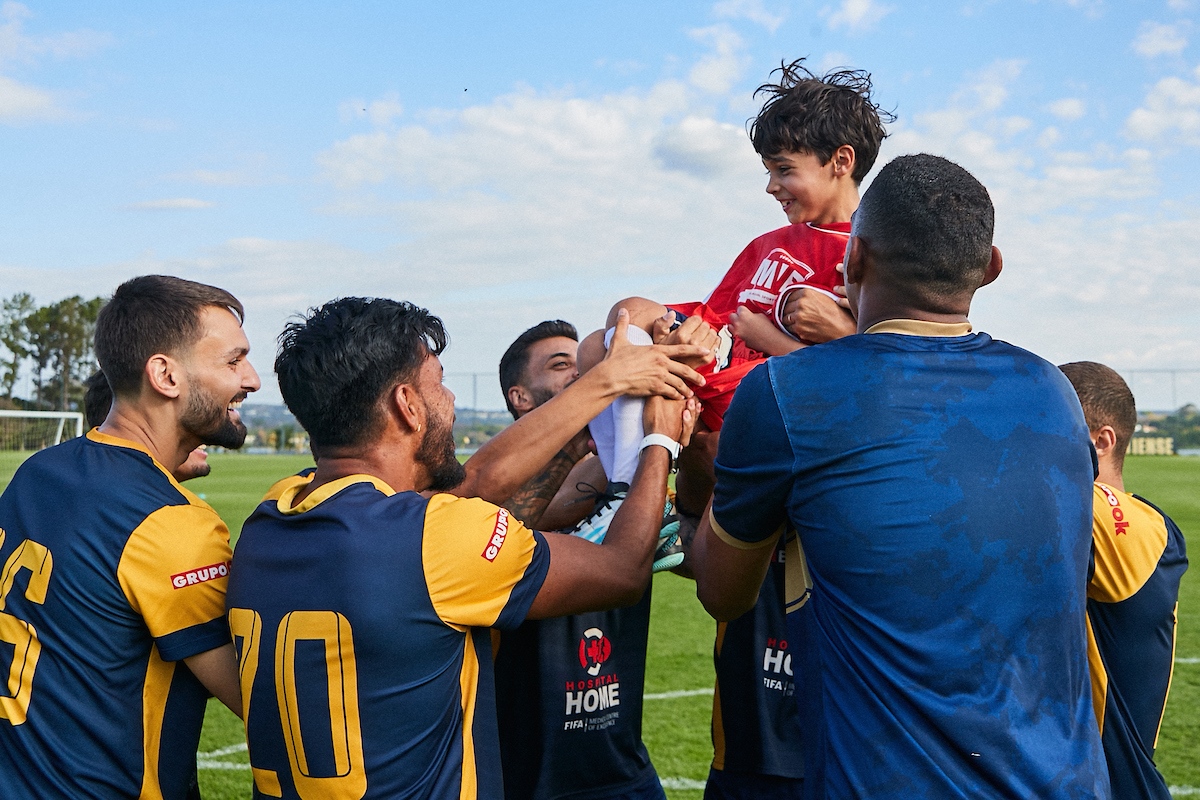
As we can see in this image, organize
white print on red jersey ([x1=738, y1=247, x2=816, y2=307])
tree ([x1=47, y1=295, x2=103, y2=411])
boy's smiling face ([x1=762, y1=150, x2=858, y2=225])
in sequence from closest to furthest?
white print on red jersey ([x1=738, y1=247, x2=816, y2=307]), boy's smiling face ([x1=762, y1=150, x2=858, y2=225]), tree ([x1=47, y1=295, x2=103, y2=411])

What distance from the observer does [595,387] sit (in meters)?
3.01

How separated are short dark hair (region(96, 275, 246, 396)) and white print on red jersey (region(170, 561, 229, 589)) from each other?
2.22 ft

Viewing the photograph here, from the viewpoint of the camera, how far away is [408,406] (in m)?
2.60

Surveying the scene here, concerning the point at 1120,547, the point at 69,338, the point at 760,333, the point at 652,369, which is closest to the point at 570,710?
the point at 652,369

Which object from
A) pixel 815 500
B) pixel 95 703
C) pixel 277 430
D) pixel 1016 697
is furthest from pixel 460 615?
pixel 277 430

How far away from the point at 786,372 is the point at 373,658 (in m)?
1.15

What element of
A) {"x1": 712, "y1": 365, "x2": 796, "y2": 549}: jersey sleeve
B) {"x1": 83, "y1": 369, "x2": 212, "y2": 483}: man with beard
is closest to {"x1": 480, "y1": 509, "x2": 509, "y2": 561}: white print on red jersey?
{"x1": 712, "y1": 365, "x2": 796, "y2": 549}: jersey sleeve

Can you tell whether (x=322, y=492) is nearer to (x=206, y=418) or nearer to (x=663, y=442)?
(x=206, y=418)

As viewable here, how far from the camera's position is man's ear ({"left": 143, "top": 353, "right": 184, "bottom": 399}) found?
290 centimetres

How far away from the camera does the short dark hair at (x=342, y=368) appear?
2521 millimetres

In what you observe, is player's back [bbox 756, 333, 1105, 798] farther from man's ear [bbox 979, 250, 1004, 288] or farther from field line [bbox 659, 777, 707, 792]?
field line [bbox 659, 777, 707, 792]

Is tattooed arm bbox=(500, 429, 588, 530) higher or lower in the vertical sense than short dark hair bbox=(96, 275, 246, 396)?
lower

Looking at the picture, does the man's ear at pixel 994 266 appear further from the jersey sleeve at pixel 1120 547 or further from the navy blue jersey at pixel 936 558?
the jersey sleeve at pixel 1120 547

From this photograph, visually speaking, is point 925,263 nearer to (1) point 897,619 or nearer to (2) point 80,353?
(1) point 897,619
